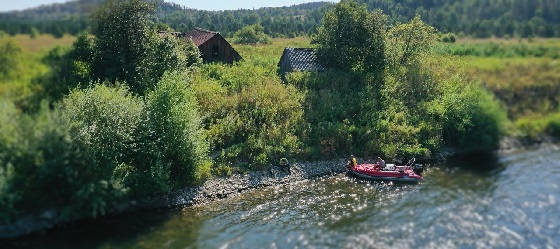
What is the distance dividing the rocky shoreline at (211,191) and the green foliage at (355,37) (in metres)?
15.6

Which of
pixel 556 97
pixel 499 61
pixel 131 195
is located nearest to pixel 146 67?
pixel 131 195

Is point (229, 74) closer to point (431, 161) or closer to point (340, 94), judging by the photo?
point (340, 94)

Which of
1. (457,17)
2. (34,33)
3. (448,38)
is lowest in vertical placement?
(448,38)

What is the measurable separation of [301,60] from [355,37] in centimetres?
669

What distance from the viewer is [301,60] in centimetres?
5131

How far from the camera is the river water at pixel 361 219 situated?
2533cm

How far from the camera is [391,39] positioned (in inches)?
2039

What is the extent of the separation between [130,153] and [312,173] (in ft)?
48.1

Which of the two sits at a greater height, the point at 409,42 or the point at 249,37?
the point at 409,42

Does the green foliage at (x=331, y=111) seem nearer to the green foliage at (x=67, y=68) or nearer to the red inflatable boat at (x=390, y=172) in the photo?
the red inflatable boat at (x=390, y=172)

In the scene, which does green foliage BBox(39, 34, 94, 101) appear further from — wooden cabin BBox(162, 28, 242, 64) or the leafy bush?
wooden cabin BBox(162, 28, 242, 64)

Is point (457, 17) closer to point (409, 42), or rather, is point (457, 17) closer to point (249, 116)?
point (409, 42)

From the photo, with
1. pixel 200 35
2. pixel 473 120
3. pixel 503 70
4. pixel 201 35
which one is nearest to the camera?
pixel 503 70

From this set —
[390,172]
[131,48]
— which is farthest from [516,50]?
[131,48]
